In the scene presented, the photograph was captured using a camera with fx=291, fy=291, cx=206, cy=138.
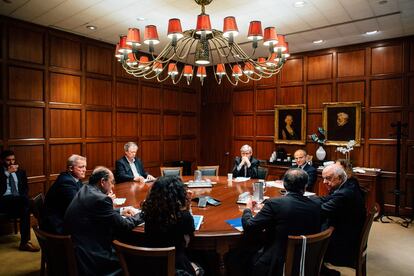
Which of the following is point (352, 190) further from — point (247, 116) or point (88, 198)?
point (247, 116)

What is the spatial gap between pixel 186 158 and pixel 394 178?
4172 mm

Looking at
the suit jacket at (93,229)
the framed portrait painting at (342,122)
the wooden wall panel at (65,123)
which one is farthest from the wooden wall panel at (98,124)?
the framed portrait painting at (342,122)

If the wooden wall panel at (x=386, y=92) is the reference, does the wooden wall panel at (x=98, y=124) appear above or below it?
below

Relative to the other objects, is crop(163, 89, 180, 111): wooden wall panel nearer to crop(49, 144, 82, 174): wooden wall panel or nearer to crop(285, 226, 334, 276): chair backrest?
crop(49, 144, 82, 174): wooden wall panel

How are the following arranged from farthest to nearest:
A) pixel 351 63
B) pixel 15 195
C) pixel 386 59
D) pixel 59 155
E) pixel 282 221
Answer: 1. pixel 351 63
2. pixel 386 59
3. pixel 59 155
4. pixel 15 195
5. pixel 282 221

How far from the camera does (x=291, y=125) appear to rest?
5.86m

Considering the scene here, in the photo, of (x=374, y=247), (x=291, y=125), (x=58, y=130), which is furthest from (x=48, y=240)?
(x=291, y=125)

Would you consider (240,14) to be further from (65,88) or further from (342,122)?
(65,88)

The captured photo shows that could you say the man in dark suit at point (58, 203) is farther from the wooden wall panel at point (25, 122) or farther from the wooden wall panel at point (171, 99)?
the wooden wall panel at point (171, 99)

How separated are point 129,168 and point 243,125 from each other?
3.15 metres

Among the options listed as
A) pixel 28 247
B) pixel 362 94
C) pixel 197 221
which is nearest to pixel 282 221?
pixel 197 221

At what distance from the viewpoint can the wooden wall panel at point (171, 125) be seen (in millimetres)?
6438

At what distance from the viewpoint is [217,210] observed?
8.50 ft

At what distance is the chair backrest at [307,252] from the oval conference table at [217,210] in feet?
1.33
